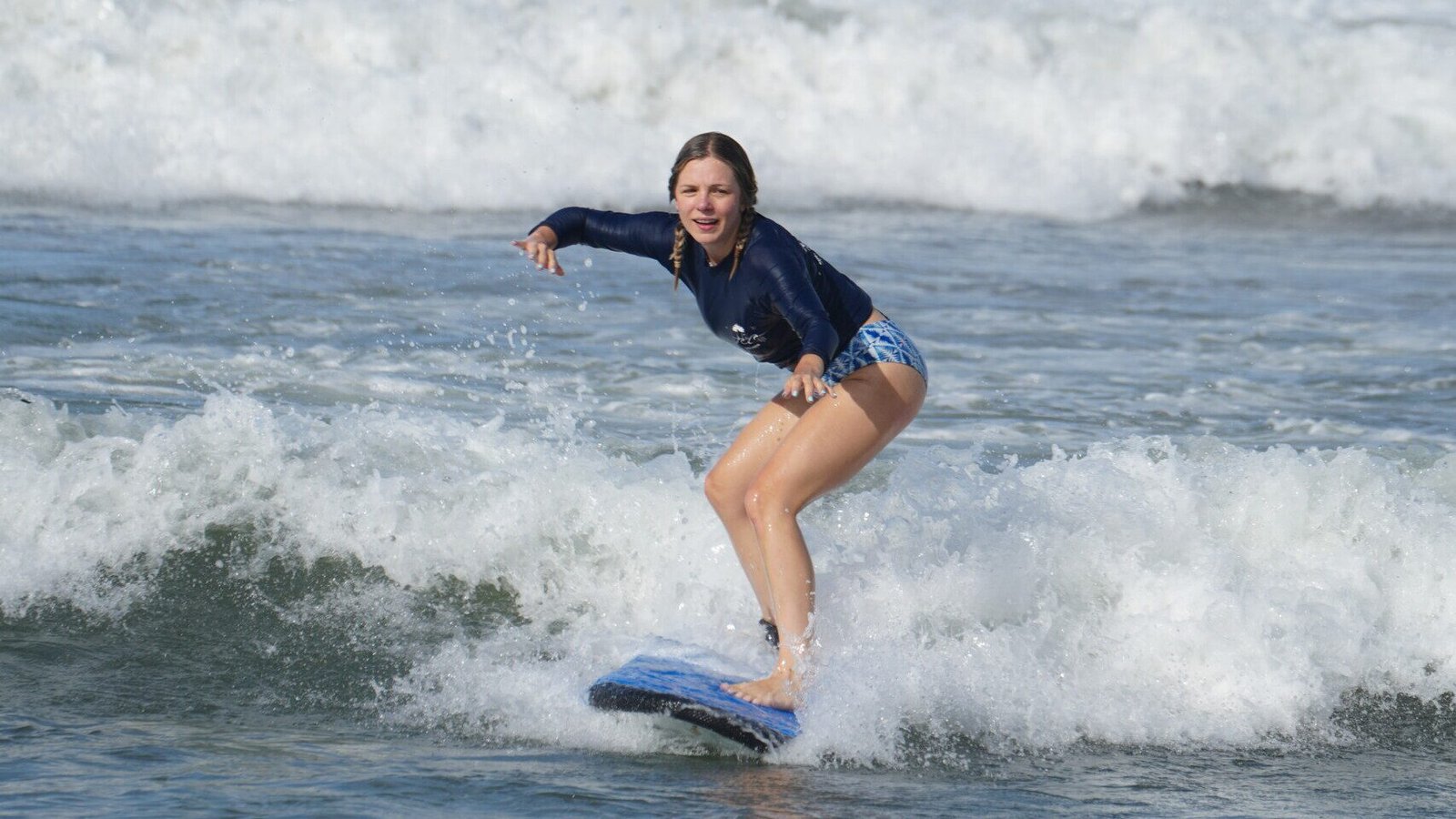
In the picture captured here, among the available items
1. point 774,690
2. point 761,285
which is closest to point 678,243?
point 761,285

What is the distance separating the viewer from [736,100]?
61.3ft

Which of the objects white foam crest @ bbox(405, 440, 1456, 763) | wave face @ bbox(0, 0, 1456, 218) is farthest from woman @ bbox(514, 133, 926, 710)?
wave face @ bbox(0, 0, 1456, 218)

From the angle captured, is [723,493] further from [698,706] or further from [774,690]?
[698,706]

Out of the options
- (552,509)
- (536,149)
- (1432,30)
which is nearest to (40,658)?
(552,509)

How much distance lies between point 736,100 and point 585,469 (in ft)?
41.2

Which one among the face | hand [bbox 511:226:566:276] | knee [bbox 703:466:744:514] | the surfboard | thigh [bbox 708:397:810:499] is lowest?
the surfboard

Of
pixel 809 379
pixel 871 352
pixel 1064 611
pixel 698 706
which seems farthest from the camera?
pixel 1064 611

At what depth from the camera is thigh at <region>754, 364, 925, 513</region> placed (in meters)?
4.96

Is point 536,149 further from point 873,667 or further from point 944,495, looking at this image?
point 873,667

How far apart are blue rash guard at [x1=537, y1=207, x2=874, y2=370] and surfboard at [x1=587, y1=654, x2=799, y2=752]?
39.6 inches

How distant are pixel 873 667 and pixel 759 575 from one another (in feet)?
1.54

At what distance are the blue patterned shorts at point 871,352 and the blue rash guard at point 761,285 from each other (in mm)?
32

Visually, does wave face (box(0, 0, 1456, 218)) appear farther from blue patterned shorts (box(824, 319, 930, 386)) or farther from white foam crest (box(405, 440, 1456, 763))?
blue patterned shorts (box(824, 319, 930, 386))

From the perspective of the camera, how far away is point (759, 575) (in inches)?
205
